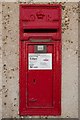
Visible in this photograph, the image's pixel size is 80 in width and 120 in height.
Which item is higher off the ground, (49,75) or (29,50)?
(29,50)

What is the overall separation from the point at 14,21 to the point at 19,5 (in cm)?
30

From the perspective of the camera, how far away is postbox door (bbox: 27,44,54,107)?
648 centimetres

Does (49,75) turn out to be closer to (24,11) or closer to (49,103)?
(49,103)

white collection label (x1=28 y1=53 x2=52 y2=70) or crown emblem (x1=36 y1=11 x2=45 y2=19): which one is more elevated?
crown emblem (x1=36 y1=11 x2=45 y2=19)

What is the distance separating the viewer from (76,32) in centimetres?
651

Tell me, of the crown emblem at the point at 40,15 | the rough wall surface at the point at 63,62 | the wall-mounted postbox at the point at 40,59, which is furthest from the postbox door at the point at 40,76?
the crown emblem at the point at 40,15

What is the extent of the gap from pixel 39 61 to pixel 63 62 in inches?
17.0

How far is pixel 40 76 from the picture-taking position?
6.52 metres

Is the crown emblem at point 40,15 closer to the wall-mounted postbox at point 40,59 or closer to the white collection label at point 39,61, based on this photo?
the wall-mounted postbox at point 40,59

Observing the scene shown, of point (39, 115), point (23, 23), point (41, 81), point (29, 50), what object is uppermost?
point (23, 23)

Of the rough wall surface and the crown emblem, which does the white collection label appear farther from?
the crown emblem

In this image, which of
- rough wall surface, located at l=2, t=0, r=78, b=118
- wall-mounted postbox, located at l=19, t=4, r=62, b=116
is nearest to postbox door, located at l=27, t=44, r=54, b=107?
wall-mounted postbox, located at l=19, t=4, r=62, b=116

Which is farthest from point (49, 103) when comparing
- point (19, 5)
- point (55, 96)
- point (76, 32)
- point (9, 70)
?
point (19, 5)

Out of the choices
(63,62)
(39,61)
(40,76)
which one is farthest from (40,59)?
(63,62)
